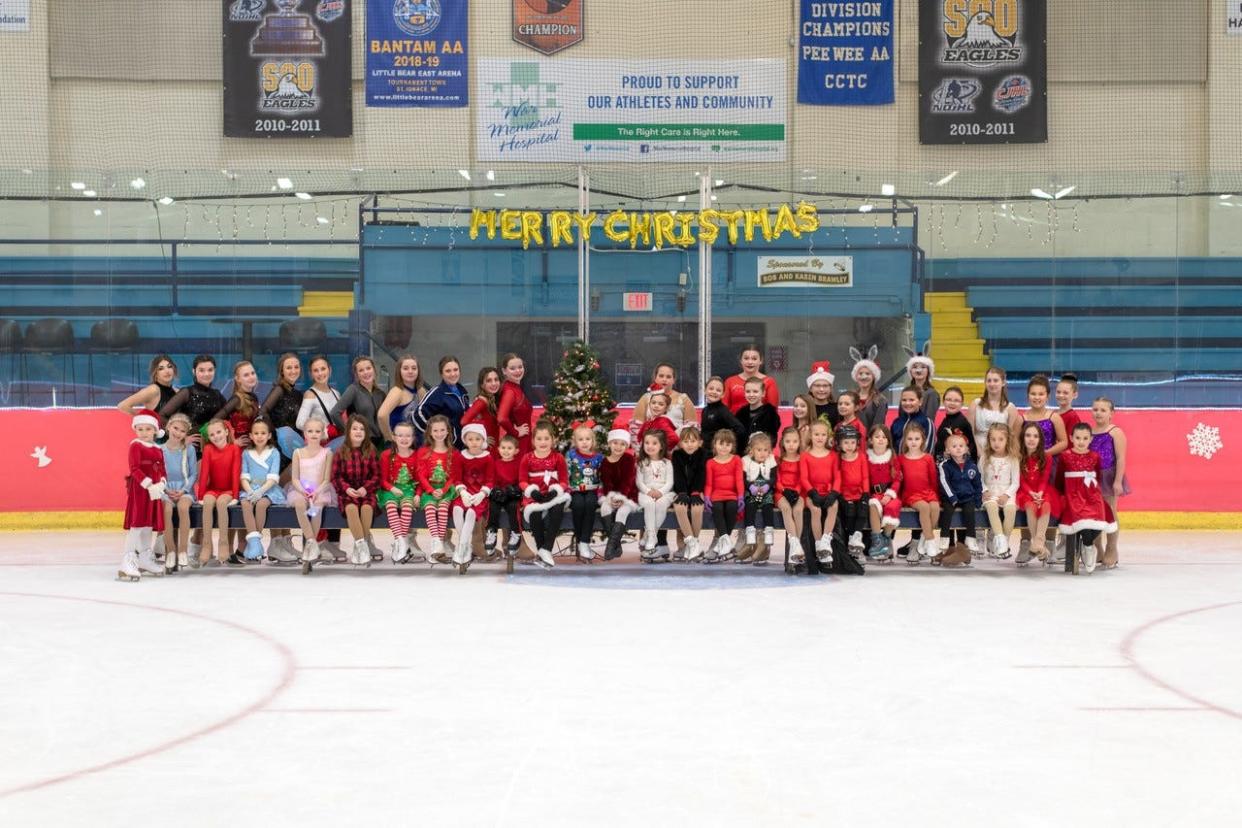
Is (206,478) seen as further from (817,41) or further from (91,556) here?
(817,41)

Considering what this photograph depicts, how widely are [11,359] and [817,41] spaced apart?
887cm

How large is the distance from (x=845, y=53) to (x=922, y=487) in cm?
811

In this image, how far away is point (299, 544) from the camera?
9523 millimetres

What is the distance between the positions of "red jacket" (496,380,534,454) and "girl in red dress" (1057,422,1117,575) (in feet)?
10.7

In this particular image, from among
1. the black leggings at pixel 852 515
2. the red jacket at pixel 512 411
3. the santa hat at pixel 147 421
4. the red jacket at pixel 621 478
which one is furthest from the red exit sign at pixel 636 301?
the santa hat at pixel 147 421

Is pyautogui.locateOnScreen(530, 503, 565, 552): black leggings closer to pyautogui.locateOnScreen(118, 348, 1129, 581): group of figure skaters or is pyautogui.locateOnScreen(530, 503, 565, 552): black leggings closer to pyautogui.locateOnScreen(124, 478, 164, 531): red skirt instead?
pyautogui.locateOnScreen(118, 348, 1129, 581): group of figure skaters

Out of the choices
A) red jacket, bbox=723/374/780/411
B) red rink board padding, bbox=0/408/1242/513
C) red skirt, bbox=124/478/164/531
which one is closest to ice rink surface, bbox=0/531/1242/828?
red skirt, bbox=124/478/164/531

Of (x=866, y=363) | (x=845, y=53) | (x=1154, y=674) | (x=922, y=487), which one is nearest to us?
(x=1154, y=674)

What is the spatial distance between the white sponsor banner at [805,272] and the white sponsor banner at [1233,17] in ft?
25.2

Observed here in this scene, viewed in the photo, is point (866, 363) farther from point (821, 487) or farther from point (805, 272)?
point (821, 487)

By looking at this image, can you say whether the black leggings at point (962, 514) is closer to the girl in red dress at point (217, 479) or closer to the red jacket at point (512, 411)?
the red jacket at point (512, 411)

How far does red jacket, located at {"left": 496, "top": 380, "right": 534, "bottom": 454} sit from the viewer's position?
8.89 metres

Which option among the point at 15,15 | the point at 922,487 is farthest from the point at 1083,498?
the point at 15,15

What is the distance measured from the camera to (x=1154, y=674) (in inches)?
200
